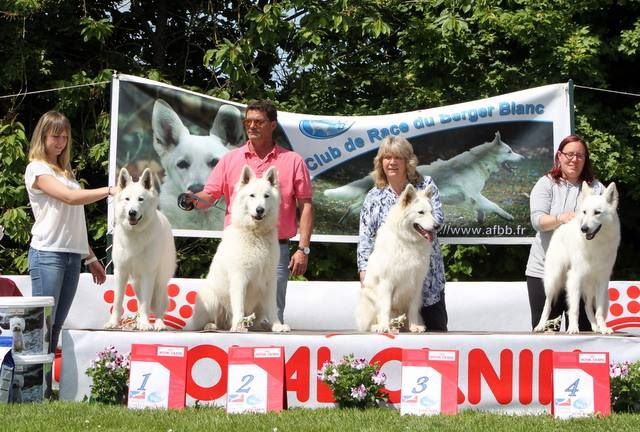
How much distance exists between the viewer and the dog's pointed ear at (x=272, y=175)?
471cm

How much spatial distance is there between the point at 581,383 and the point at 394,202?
162 cm

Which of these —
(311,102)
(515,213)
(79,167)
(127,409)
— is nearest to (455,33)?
(311,102)

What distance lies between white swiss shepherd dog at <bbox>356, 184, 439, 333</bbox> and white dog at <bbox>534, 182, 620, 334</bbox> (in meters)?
0.82

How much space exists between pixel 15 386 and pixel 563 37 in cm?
704

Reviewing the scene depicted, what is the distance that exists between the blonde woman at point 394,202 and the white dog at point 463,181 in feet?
6.85

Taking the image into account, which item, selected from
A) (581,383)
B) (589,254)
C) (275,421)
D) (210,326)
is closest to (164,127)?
(210,326)

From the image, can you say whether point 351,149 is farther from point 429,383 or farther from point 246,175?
point 429,383

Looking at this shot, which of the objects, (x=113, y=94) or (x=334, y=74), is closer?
(x=113, y=94)

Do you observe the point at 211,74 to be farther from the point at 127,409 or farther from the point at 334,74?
the point at 127,409

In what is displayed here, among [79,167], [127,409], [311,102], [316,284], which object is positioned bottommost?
[127,409]

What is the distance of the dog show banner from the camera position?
23.1 feet

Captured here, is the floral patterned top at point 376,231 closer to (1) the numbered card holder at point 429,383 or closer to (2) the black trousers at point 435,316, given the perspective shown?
(2) the black trousers at point 435,316

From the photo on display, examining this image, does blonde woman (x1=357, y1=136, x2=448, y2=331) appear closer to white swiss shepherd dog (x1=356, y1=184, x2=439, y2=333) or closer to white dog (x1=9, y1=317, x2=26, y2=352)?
white swiss shepherd dog (x1=356, y1=184, x2=439, y2=333)

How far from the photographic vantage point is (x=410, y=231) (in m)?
4.80
